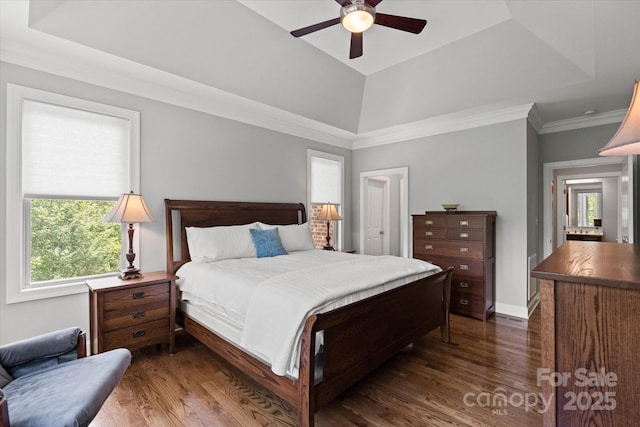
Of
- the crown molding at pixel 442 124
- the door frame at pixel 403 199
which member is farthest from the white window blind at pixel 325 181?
the crown molding at pixel 442 124

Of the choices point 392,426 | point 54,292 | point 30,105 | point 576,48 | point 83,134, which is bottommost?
point 392,426

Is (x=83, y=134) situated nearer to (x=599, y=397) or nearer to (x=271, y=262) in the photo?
(x=271, y=262)

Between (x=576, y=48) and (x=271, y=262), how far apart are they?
11.9ft

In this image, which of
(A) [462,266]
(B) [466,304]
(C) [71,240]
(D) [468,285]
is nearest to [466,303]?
(B) [466,304]

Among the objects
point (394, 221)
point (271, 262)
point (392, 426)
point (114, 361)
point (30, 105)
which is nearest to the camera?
point (114, 361)

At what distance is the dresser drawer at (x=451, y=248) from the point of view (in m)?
3.91

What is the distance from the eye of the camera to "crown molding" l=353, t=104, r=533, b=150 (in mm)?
4001

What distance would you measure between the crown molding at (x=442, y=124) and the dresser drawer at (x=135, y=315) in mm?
3942

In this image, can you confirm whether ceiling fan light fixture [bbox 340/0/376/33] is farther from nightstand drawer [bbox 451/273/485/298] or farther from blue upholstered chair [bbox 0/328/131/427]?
nightstand drawer [bbox 451/273/485/298]

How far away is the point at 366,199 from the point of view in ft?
19.2

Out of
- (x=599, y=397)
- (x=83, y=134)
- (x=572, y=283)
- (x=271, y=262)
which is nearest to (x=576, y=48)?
(x=572, y=283)

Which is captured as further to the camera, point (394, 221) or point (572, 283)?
point (394, 221)

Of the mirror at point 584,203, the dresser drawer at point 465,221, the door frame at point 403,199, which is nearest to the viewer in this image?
the dresser drawer at point 465,221

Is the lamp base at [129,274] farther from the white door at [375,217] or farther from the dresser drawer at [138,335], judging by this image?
the white door at [375,217]
